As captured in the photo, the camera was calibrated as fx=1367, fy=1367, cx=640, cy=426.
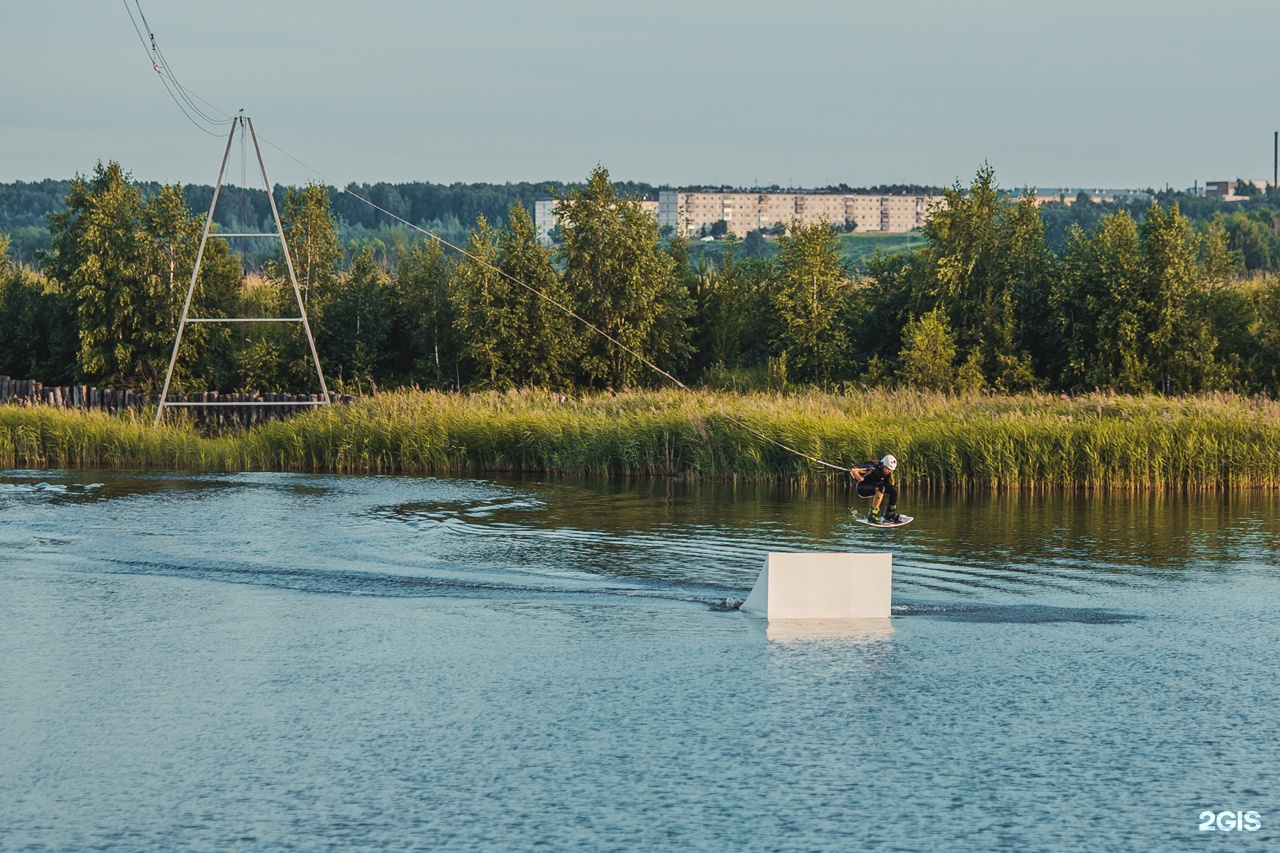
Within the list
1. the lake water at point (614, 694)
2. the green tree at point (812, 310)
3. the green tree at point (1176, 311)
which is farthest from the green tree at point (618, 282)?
the lake water at point (614, 694)

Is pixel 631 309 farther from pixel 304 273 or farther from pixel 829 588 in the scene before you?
pixel 829 588

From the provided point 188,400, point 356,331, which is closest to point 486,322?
point 356,331

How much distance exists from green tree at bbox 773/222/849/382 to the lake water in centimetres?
2215

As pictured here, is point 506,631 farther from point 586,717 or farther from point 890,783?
point 890,783

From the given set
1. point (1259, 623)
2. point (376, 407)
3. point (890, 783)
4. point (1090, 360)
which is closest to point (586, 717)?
point (890, 783)

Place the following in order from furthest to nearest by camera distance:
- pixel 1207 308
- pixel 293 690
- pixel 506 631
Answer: pixel 1207 308
pixel 506 631
pixel 293 690

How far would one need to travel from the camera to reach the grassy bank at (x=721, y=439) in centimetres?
2498

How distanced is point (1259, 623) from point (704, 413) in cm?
1560

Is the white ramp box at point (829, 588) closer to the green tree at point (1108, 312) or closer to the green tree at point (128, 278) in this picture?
the green tree at point (1108, 312)

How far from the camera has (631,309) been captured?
41000 mm

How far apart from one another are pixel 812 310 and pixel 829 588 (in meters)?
28.4

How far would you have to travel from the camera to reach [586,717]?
9.59 meters

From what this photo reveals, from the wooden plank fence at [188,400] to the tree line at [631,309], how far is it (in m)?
4.33

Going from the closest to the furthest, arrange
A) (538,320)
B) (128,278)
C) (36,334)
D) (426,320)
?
(128,278)
(538,320)
(426,320)
(36,334)
